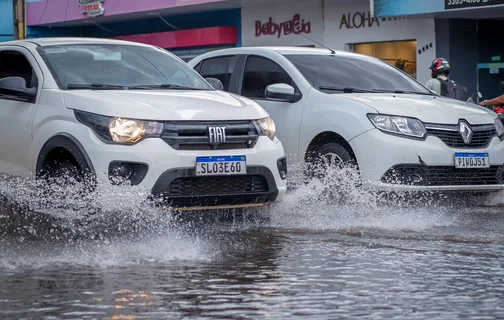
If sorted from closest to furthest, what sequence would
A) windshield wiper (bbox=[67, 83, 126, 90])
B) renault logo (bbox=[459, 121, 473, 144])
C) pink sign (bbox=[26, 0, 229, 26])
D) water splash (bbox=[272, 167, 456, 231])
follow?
windshield wiper (bbox=[67, 83, 126, 90]), water splash (bbox=[272, 167, 456, 231]), renault logo (bbox=[459, 121, 473, 144]), pink sign (bbox=[26, 0, 229, 26])

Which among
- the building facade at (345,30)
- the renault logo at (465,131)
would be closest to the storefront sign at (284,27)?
the building facade at (345,30)

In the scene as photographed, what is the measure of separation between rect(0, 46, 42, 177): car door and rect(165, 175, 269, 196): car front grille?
127 centimetres

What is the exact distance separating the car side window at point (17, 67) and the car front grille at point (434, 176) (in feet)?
10.3

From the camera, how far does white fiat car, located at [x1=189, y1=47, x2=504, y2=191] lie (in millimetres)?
9125

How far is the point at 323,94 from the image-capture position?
9.76m

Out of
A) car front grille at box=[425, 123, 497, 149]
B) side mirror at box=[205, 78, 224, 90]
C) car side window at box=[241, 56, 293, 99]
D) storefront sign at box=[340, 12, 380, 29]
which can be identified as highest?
storefront sign at box=[340, 12, 380, 29]

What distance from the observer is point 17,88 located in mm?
8211

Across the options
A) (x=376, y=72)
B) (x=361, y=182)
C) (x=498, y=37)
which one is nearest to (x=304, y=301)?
(x=361, y=182)

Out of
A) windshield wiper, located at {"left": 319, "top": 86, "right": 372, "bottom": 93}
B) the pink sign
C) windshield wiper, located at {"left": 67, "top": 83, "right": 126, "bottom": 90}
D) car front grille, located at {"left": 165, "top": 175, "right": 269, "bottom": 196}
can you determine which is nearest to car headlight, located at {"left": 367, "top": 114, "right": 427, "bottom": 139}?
windshield wiper, located at {"left": 319, "top": 86, "right": 372, "bottom": 93}

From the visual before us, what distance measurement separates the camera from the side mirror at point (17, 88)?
817 cm

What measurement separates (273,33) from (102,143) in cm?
2104

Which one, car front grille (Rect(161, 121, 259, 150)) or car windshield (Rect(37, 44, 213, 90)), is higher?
car windshield (Rect(37, 44, 213, 90))

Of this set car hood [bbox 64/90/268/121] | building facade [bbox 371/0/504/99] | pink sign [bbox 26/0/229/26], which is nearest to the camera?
car hood [bbox 64/90/268/121]

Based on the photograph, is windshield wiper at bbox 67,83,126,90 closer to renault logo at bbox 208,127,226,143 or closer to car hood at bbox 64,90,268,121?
car hood at bbox 64,90,268,121
